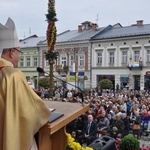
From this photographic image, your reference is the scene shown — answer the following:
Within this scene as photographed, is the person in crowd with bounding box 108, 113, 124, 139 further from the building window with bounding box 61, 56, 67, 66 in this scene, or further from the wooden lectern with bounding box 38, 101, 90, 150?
the building window with bounding box 61, 56, 67, 66

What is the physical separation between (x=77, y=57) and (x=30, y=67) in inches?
387

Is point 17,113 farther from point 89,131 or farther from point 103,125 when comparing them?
point 103,125

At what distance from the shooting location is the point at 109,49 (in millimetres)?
35125

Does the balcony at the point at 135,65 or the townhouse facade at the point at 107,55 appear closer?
the balcony at the point at 135,65

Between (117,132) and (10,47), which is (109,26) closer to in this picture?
(117,132)

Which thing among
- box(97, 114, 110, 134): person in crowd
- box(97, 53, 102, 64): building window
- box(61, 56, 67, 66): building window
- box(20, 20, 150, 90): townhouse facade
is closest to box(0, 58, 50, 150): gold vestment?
box(97, 114, 110, 134): person in crowd

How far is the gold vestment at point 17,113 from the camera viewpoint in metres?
1.68

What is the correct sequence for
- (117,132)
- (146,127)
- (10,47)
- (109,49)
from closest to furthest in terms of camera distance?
1. (10,47)
2. (117,132)
3. (146,127)
4. (109,49)

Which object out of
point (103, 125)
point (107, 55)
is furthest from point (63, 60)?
point (103, 125)

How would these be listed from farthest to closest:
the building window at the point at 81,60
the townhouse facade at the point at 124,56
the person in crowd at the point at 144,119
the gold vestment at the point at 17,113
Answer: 1. the building window at the point at 81,60
2. the townhouse facade at the point at 124,56
3. the person in crowd at the point at 144,119
4. the gold vestment at the point at 17,113

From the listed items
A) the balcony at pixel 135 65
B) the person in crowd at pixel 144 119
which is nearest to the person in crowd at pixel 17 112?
the person in crowd at pixel 144 119

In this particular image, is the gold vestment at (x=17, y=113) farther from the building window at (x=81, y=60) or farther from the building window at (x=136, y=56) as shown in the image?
the building window at (x=81, y=60)

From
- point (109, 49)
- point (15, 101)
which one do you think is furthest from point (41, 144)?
point (109, 49)

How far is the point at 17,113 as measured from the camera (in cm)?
170
